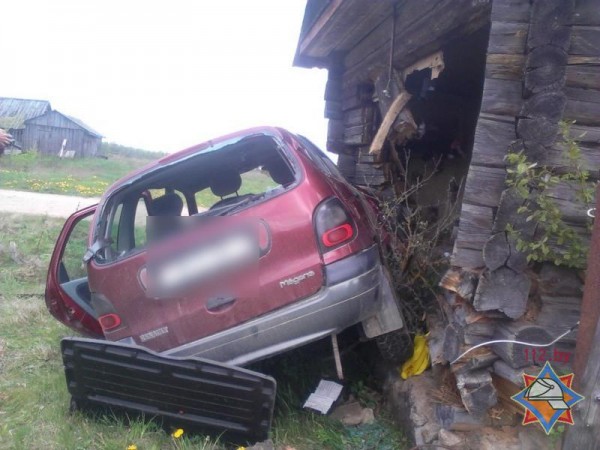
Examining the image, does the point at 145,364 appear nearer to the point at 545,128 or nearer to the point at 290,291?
the point at 290,291

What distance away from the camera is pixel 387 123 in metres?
4.56

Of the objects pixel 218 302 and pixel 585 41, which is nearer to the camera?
pixel 585 41

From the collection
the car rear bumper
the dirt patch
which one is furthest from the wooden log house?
the dirt patch

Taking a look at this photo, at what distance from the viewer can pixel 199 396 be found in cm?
330

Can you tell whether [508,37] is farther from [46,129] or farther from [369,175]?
[46,129]

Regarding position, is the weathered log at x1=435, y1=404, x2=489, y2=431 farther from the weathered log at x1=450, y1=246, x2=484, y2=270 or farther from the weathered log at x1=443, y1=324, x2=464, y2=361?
the weathered log at x1=450, y1=246, x2=484, y2=270

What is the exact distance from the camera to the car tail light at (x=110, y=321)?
371 centimetres

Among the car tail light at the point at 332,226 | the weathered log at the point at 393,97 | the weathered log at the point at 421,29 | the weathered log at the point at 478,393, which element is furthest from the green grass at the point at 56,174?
the weathered log at the point at 478,393

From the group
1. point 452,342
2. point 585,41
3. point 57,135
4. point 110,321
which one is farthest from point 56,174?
point 585,41

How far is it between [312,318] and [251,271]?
47 cm

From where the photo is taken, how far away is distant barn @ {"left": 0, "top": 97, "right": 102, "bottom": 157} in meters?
40.8

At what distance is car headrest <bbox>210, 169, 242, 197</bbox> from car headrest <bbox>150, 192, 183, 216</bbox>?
0.36 meters

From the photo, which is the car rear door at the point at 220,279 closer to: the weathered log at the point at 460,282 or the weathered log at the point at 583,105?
the weathered log at the point at 460,282

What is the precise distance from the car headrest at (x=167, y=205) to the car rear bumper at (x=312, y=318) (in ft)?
5.19
